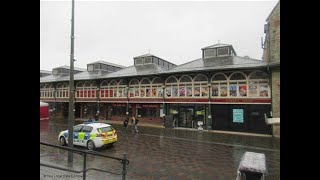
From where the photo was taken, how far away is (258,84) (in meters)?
20.9

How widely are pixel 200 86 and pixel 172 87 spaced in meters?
3.30

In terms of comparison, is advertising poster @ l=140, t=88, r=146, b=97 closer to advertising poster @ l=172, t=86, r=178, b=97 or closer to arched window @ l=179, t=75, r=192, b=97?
advertising poster @ l=172, t=86, r=178, b=97

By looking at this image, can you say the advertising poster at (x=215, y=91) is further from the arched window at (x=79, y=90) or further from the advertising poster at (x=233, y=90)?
the arched window at (x=79, y=90)

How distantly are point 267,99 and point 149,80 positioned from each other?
12935 millimetres

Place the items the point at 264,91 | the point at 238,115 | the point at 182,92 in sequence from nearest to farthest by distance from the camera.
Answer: the point at 264,91 → the point at 238,115 → the point at 182,92

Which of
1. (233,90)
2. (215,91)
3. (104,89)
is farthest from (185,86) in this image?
(104,89)

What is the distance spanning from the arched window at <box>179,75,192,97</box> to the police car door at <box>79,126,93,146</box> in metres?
12.8

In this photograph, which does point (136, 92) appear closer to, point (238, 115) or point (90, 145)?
point (238, 115)

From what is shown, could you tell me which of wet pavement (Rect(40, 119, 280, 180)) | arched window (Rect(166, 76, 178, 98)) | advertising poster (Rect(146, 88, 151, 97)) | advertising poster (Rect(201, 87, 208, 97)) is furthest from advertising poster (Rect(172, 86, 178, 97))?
wet pavement (Rect(40, 119, 280, 180))

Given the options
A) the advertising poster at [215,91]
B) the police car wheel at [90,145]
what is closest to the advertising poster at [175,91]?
the advertising poster at [215,91]

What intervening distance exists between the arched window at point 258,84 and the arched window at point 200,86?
4238 mm

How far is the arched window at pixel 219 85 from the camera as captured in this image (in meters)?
22.4
